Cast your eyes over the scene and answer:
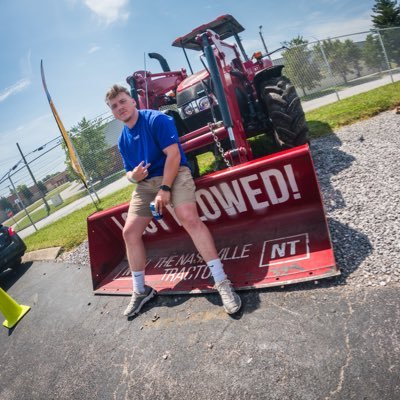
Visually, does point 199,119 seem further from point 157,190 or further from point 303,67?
point 303,67

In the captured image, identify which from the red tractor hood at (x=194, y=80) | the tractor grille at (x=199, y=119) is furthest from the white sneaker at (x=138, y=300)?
the red tractor hood at (x=194, y=80)

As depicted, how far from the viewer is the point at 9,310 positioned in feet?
13.8

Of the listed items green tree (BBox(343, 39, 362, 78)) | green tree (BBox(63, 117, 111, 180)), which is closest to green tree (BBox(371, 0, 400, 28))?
green tree (BBox(343, 39, 362, 78))

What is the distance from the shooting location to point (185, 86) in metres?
5.50

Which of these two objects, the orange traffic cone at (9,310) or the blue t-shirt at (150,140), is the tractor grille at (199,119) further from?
the orange traffic cone at (9,310)

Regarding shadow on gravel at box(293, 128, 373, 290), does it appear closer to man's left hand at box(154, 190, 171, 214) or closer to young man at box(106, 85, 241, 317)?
young man at box(106, 85, 241, 317)

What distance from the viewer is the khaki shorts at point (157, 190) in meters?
2.80

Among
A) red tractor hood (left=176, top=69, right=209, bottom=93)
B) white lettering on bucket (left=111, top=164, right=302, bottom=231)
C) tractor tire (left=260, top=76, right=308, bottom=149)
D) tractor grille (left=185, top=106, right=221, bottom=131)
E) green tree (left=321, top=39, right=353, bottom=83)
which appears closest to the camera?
white lettering on bucket (left=111, top=164, right=302, bottom=231)

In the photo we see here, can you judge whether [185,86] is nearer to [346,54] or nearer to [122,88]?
[122,88]

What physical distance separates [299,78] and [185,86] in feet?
36.5

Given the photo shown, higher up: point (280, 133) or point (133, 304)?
point (280, 133)

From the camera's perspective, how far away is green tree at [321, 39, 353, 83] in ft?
51.9

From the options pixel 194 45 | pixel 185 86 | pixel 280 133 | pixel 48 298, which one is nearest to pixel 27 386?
pixel 48 298

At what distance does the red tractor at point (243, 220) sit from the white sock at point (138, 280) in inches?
8.2
